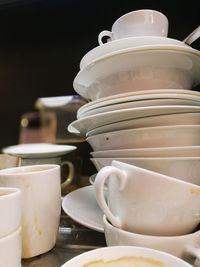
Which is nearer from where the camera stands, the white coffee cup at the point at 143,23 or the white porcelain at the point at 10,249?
the white porcelain at the point at 10,249

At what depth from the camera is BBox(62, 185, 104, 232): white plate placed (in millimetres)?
410

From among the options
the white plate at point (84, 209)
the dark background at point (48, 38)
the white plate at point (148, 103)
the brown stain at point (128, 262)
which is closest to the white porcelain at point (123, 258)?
the brown stain at point (128, 262)

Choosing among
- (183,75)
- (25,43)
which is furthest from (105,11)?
(183,75)

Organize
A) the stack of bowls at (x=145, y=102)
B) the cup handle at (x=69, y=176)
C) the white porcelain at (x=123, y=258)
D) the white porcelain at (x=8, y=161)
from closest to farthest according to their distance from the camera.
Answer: the white porcelain at (x=123, y=258) < the stack of bowls at (x=145, y=102) < the white porcelain at (x=8, y=161) < the cup handle at (x=69, y=176)

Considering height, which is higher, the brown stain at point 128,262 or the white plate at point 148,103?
the white plate at point 148,103

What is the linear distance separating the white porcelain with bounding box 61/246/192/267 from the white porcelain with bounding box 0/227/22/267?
78 mm

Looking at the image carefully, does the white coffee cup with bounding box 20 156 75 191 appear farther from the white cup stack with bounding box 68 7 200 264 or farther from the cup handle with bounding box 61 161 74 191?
the white cup stack with bounding box 68 7 200 264

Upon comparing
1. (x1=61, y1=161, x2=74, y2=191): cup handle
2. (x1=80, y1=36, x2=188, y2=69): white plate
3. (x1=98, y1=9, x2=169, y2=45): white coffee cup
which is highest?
(x1=98, y1=9, x2=169, y2=45): white coffee cup

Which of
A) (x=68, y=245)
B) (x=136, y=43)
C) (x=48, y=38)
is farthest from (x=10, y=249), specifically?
(x=48, y=38)

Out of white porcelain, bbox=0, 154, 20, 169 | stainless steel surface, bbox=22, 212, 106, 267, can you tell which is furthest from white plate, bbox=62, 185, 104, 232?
white porcelain, bbox=0, 154, 20, 169

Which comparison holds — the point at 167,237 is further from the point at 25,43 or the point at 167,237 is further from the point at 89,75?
the point at 25,43

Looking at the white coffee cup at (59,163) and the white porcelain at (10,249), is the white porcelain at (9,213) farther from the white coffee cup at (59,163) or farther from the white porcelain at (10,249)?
the white coffee cup at (59,163)

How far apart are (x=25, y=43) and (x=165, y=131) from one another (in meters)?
0.67

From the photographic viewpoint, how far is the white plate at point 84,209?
410 millimetres
